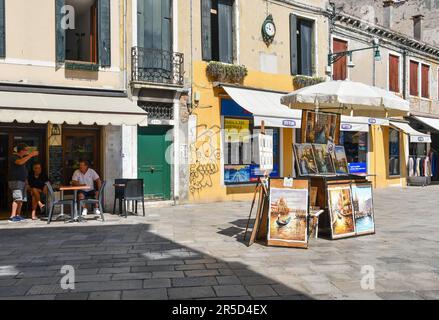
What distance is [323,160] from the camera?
790 centimetres

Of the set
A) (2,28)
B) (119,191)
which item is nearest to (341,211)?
(119,191)

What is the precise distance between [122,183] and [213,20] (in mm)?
6118

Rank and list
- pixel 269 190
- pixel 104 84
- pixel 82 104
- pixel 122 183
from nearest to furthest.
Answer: pixel 269 190
pixel 82 104
pixel 122 183
pixel 104 84

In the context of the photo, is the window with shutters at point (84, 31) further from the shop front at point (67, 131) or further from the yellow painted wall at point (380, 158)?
the yellow painted wall at point (380, 158)

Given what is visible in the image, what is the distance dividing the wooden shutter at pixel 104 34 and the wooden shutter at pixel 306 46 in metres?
7.35

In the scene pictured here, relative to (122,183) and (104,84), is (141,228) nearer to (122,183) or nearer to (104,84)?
(122,183)

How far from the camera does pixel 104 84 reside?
1087cm

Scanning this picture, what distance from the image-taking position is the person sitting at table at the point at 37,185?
9797mm

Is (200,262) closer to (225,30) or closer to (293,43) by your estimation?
(225,30)

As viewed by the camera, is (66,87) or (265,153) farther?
(66,87)

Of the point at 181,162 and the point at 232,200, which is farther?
the point at 232,200

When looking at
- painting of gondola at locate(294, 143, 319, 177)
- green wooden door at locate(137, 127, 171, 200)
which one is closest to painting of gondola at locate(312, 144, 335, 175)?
painting of gondola at locate(294, 143, 319, 177)

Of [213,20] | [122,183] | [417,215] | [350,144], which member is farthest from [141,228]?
[350,144]

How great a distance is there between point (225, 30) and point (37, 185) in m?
7.22
